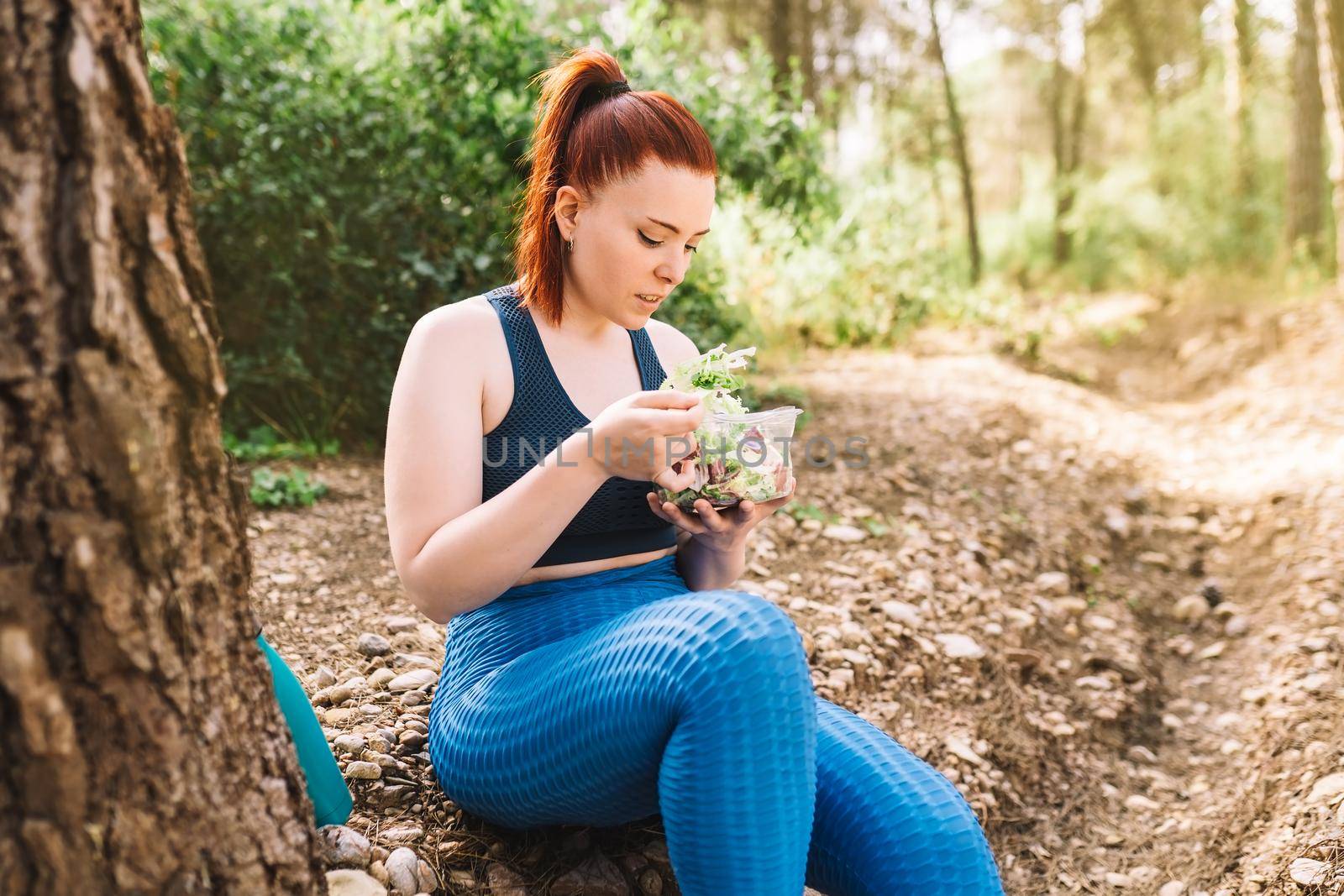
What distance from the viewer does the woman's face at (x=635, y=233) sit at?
1.64 meters

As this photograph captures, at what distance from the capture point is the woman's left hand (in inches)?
64.9

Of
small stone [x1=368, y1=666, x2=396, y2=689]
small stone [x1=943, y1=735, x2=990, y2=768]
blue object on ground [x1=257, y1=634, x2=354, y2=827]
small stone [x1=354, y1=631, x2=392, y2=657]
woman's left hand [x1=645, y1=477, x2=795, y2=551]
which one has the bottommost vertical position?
small stone [x1=943, y1=735, x2=990, y2=768]

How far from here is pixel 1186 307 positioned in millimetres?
9250

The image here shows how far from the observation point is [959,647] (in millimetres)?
2879

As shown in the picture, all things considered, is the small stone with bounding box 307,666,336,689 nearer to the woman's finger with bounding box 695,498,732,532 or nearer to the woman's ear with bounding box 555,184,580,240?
the woman's finger with bounding box 695,498,732,532

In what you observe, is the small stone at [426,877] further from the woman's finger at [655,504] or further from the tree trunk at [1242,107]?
the tree trunk at [1242,107]

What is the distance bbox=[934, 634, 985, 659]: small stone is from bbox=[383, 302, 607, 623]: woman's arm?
1759 millimetres

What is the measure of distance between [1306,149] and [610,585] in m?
8.70

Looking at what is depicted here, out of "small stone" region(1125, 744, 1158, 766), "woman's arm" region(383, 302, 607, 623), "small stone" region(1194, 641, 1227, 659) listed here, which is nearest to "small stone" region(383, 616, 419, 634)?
"woman's arm" region(383, 302, 607, 623)

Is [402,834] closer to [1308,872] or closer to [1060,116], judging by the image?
[1308,872]

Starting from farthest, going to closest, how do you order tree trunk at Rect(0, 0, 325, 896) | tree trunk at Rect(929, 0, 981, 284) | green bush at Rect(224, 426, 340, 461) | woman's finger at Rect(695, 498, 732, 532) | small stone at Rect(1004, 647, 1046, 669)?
tree trunk at Rect(929, 0, 981, 284)
green bush at Rect(224, 426, 340, 461)
small stone at Rect(1004, 647, 1046, 669)
woman's finger at Rect(695, 498, 732, 532)
tree trunk at Rect(0, 0, 325, 896)

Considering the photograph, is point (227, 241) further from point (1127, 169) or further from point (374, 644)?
point (1127, 169)

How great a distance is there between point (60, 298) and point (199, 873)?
0.65 m

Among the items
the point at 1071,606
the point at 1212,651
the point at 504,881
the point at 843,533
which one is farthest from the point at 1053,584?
the point at 504,881
